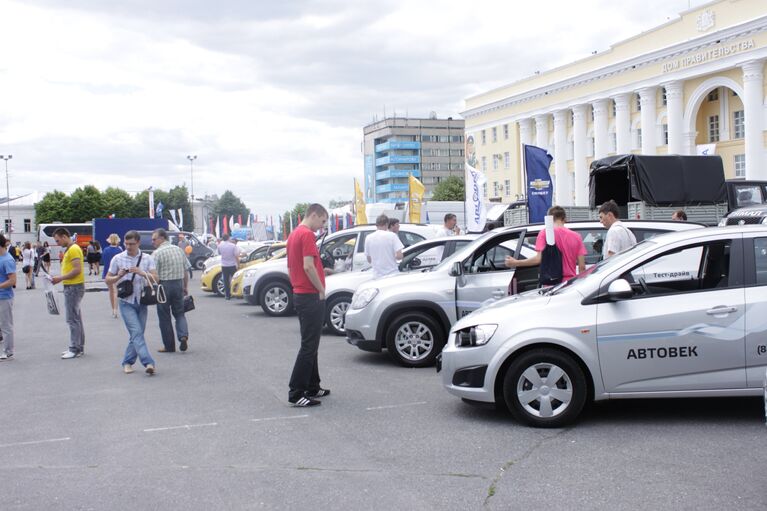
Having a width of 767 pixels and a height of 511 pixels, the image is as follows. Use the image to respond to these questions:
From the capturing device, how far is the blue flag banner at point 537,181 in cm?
1557

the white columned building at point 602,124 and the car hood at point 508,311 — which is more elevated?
the white columned building at point 602,124

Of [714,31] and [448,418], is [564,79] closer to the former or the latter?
[714,31]

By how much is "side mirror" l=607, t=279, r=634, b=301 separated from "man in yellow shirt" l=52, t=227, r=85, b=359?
8.04 metres

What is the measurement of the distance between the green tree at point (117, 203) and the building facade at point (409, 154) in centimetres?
5173

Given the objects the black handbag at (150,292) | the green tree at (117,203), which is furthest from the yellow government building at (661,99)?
the green tree at (117,203)

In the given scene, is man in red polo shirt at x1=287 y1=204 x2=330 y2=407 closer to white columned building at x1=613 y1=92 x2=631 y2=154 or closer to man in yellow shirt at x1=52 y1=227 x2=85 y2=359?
man in yellow shirt at x1=52 y1=227 x2=85 y2=359

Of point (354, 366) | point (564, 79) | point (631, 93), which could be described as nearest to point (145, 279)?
point (354, 366)

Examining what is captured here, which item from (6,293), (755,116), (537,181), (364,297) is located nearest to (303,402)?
(364,297)

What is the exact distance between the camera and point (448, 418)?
6.93 metres

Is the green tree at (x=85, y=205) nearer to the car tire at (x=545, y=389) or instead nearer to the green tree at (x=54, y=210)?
the green tree at (x=54, y=210)

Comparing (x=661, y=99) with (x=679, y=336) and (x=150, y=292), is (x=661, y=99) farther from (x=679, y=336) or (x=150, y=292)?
Result: (x=679, y=336)

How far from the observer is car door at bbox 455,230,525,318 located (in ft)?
31.1

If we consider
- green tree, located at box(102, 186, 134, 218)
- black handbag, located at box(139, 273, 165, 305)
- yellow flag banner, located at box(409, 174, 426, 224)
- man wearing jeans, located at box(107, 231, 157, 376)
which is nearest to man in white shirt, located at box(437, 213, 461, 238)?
black handbag, located at box(139, 273, 165, 305)

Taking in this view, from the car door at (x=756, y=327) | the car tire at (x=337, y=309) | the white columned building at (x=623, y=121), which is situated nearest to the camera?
the car door at (x=756, y=327)
